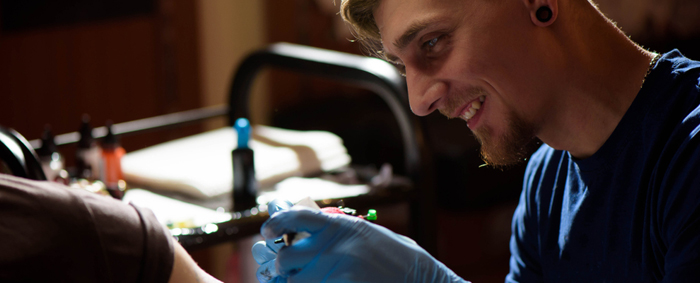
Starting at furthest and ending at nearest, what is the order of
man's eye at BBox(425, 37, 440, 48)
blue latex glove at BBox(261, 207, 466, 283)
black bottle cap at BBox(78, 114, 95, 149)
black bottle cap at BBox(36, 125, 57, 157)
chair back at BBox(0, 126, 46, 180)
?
black bottle cap at BBox(78, 114, 95, 149) → black bottle cap at BBox(36, 125, 57, 157) → chair back at BBox(0, 126, 46, 180) → man's eye at BBox(425, 37, 440, 48) → blue latex glove at BBox(261, 207, 466, 283)

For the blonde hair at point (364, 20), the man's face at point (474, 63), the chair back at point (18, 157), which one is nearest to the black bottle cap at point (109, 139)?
the chair back at point (18, 157)

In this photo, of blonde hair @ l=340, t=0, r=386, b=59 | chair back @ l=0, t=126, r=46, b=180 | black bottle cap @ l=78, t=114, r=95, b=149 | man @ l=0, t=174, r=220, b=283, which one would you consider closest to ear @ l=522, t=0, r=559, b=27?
blonde hair @ l=340, t=0, r=386, b=59

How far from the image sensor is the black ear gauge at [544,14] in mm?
1037

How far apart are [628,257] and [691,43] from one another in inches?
171

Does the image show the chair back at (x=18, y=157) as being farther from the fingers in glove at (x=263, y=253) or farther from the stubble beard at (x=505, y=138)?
the stubble beard at (x=505, y=138)

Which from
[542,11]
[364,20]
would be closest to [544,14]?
[542,11]

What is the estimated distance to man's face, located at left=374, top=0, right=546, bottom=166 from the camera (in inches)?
41.3

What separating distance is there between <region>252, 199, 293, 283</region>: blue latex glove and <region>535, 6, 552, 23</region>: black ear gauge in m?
0.51

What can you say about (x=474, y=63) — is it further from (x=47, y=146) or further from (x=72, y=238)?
(x=47, y=146)

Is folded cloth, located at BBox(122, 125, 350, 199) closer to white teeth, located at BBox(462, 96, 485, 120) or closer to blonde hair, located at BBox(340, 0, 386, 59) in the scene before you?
blonde hair, located at BBox(340, 0, 386, 59)

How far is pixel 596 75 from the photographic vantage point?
3.42 feet

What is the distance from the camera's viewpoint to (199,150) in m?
1.76

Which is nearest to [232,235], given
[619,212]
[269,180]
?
[269,180]

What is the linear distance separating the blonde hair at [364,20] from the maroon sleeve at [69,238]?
0.56 m
